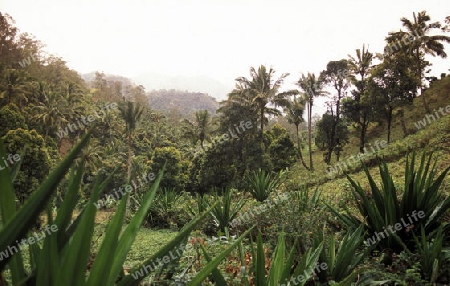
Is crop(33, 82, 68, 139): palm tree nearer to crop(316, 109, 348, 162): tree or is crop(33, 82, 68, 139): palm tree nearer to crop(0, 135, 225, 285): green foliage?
crop(316, 109, 348, 162): tree

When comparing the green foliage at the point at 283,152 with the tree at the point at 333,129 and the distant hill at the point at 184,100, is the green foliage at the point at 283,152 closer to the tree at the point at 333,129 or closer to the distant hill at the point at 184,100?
the tree at the point at 333,129

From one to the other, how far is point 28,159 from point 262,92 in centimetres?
1635

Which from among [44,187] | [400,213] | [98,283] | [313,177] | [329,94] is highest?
[329,94]

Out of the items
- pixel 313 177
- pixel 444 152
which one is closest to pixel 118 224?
pixel 444 152

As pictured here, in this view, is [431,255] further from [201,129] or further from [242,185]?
[201,129]

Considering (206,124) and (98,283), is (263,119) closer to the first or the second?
(206,124)

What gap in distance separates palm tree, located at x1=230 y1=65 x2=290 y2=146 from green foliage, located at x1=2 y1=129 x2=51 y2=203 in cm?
1336

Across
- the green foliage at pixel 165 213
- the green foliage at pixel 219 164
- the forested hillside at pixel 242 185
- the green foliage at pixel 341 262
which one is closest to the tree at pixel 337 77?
the forested hillside at pixel 242 185

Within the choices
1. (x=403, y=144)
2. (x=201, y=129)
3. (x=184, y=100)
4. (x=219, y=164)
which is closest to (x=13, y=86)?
(x=201, y=129)

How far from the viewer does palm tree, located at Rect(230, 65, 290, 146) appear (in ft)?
80.1

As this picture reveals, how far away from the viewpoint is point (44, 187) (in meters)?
0.59

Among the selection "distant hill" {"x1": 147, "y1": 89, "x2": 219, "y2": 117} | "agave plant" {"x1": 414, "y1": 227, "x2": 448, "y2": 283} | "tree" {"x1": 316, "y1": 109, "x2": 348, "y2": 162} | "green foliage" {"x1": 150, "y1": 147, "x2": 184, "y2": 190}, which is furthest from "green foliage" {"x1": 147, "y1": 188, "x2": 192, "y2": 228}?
"distant hill" {"x1": 147, "y1": 89, "x2": 219, "y2": 117}

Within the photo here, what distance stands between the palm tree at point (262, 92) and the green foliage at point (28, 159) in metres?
13.4

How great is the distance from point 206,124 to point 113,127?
13532 mm
